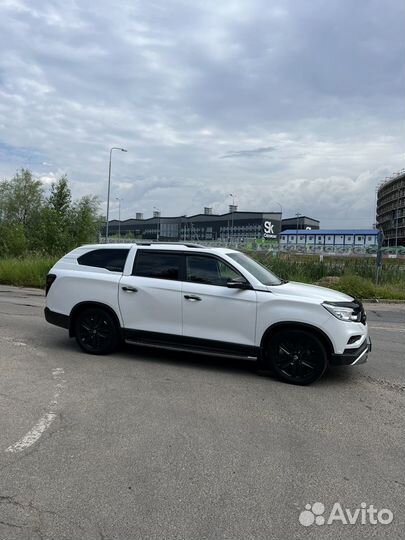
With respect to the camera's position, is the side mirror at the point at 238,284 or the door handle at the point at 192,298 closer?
the side mirror at the point at 238,284

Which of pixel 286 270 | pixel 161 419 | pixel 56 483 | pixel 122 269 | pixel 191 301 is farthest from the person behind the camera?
pixel 286 270

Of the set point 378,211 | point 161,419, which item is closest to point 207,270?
point 161,419

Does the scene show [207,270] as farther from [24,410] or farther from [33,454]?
[33,454]

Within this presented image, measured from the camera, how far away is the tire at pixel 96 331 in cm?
723

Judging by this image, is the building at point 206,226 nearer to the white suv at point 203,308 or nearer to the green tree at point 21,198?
the green tree at point 21,198

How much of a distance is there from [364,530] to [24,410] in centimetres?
333

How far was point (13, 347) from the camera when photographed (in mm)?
7742

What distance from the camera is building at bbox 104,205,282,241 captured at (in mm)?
119938

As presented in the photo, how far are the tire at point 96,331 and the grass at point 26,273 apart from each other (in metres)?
11.6

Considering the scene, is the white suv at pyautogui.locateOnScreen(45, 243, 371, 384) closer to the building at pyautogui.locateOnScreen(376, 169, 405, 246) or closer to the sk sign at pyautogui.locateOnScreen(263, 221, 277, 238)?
the sk sign at pyautogui.locateOnScreen(263, 221, 277, 238)

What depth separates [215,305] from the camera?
650 centimetres

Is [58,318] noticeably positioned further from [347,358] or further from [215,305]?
[347,358]

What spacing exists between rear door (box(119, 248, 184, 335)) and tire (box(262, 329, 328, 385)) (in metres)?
1.34

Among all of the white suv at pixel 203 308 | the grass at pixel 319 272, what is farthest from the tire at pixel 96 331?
the grass at pixel 319 272
